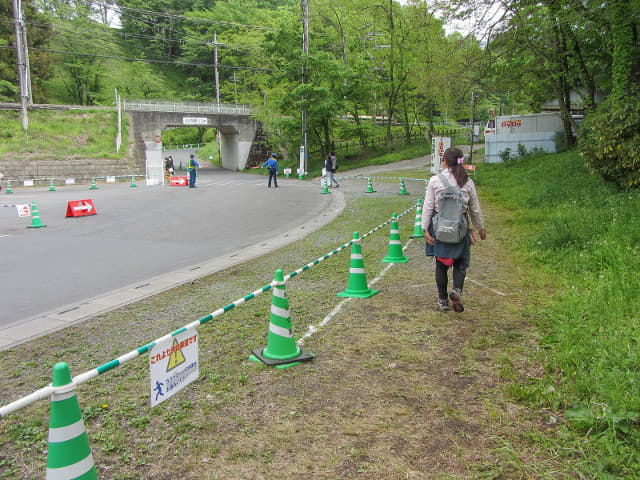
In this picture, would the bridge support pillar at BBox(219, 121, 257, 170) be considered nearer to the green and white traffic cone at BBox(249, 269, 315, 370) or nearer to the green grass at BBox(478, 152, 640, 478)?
the green grass at BBox(478, 152, 640, 478)

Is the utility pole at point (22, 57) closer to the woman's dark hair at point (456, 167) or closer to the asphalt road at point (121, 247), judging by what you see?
the asphalt road at point (121, 247)

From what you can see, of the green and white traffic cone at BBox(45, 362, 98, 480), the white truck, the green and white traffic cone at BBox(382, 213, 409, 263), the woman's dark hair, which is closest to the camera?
the green and white traffic cone at BBox(45, 362, 98, 480)

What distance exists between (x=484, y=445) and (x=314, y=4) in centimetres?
4394

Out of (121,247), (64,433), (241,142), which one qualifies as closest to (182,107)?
(241,142)

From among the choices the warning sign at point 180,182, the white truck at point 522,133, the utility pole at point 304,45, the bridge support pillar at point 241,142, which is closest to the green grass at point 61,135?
the warning sign at point 180,182

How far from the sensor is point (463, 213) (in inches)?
217

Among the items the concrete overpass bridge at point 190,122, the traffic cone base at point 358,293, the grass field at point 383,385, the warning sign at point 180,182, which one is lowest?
the grass field at point 383,385

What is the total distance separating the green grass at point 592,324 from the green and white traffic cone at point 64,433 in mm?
2876

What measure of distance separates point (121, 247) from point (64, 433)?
364 inches

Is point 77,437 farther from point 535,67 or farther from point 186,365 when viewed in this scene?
point 535,67

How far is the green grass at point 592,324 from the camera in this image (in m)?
3.18

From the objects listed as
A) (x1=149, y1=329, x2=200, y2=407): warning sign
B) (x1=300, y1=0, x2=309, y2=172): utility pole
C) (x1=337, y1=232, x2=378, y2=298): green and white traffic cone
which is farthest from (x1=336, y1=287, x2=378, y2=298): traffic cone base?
(x1=300, y1=0, x2=309, y2=172): utility pole

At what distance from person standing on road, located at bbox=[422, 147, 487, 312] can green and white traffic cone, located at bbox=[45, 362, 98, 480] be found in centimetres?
411

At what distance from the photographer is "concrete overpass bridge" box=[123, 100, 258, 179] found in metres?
44.5
